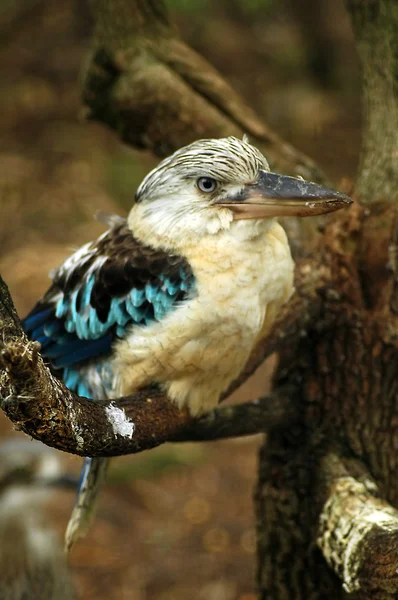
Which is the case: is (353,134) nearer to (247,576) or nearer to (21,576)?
(247,576)

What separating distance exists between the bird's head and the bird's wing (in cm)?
10

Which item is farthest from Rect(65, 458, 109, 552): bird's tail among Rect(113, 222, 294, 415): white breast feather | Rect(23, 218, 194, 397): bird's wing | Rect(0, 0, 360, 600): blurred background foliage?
Rect(0, 0, 360, 600): blurred background foliage

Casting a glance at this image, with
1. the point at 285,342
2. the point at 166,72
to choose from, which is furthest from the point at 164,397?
the point at 166,72

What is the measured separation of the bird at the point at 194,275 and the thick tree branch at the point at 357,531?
0.49 metres

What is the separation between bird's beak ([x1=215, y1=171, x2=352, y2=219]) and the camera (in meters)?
2.33

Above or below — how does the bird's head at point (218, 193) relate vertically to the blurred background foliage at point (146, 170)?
above

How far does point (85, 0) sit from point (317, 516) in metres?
6.89

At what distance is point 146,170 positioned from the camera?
24.1 ft

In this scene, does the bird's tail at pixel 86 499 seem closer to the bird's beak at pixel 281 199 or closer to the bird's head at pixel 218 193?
the bird's head at pixel 218 193

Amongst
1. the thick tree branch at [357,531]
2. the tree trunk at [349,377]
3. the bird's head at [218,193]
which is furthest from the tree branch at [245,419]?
the bird's head at [218,193]

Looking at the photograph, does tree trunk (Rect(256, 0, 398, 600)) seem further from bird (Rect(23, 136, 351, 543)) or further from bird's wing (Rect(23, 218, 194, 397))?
bird's wing (Rect(23, 218, 194, 397))

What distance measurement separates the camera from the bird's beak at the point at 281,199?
91.7 inches

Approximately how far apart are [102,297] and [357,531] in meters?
0.98

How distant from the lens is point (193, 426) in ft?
9.10
